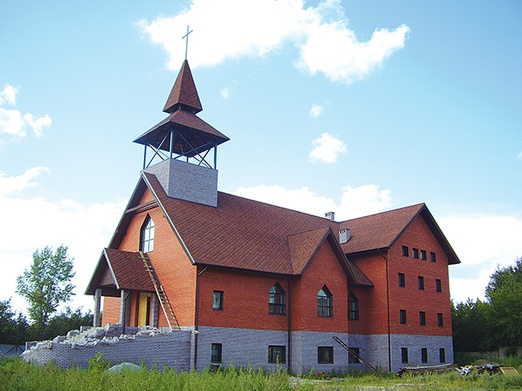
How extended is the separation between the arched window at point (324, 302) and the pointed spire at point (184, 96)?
12065 mm

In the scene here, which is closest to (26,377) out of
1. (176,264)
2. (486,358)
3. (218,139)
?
(176,264)

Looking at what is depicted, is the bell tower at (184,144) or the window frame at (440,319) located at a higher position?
the bell tower at (184,144)

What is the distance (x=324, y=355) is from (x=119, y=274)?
1098 cm

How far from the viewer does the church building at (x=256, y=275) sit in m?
26.1

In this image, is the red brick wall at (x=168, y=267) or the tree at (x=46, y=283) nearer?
the red brick wall at (x=168, y=267)

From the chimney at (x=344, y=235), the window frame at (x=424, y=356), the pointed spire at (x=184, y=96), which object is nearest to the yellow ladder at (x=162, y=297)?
the pointed spire at (x=184, y=96)

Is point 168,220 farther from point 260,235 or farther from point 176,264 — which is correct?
point 260,235

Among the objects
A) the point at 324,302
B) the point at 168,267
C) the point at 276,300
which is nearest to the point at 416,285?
the point at 324,302

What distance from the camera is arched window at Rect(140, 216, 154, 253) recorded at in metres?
29.0

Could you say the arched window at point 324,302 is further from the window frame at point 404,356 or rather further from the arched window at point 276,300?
the window frame at point 404,356

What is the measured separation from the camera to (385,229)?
34938 mm

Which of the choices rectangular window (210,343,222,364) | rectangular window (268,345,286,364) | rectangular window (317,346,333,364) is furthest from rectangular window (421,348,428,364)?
rectangular window (210,343,222,364)

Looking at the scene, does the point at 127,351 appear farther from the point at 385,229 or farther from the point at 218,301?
the point at 385,229

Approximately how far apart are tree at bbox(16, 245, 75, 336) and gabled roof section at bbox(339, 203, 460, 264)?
894 inches
